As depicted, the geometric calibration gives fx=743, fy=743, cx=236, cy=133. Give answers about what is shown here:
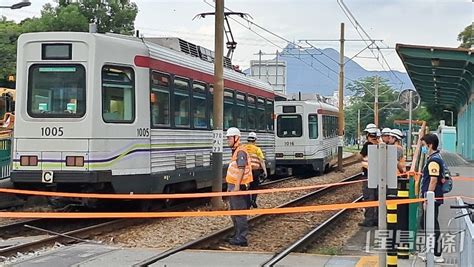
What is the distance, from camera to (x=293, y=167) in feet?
89.9

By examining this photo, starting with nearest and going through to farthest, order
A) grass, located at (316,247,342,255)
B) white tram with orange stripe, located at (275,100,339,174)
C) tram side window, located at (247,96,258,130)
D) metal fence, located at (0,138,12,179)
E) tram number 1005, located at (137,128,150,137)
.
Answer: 1. grass, located at (316,247,342,255)
2. tram number 1005, located at (137,128,150,137)
3. metal fence, located at (0,138,12,179)
4. tram side window, located at (247,96,258,130)
5. white tram with orange stripe, located at (275,100,339,174)

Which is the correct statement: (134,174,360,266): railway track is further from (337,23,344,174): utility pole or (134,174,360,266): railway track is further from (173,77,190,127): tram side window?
(337,23,344,174): utility pole

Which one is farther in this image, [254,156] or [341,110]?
[341,110]

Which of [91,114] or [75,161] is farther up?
[91,114]

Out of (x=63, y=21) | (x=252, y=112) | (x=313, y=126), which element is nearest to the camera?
(x=252, y=112)

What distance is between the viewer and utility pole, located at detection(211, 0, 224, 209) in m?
15.4

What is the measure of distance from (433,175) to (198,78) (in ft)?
23.5

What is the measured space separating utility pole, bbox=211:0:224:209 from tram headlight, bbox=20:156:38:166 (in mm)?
4166

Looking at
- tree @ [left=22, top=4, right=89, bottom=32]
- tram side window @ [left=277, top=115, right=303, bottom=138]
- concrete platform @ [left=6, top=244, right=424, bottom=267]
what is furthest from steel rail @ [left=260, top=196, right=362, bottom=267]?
tree @ [left=22, top=4, right=89, bottom=32]

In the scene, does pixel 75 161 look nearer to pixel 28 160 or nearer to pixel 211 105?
pixel 28 160

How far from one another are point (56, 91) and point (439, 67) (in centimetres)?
1638

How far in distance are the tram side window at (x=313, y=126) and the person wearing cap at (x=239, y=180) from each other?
1642cm

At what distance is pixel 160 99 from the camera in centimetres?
1371

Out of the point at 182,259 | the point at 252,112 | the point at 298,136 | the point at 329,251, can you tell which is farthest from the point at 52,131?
the point at 298,136
